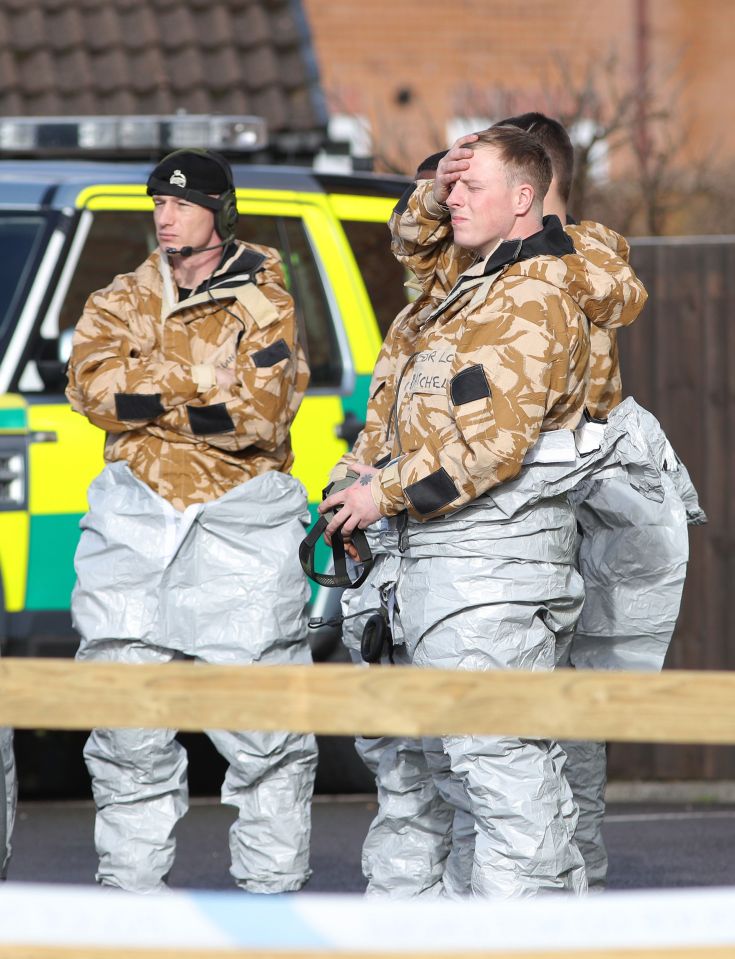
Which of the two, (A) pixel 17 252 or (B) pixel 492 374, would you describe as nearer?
(B) pixel 492 374

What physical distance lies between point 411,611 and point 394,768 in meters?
0.52

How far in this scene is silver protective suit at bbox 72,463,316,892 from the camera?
411 centimetres

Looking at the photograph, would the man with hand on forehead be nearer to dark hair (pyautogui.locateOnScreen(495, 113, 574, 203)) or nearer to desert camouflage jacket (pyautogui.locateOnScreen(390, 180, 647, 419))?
desert camouflage jacket (pyautogui.locateOnScreen(390, 180, 647, 419))

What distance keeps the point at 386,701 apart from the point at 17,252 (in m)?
3.40

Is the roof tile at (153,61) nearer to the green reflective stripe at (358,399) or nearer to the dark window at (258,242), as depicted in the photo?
the dark window at (258,242)

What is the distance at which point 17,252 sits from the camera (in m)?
5.40

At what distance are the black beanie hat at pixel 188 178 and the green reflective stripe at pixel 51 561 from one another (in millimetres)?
1331

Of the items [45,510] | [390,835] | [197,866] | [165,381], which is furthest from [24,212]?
[390,835]

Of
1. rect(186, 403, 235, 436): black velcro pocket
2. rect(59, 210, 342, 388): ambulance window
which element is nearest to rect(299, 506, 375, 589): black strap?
rect(186, 403, 235, 436): black velcro pocket

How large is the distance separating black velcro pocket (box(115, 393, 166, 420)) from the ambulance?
104cm

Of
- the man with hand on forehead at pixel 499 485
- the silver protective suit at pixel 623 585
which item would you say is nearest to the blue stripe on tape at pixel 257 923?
the man with hand on forehead at pixel 499 485

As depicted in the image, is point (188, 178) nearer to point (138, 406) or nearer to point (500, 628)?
point (138, 406)

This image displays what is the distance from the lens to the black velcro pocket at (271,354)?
4199 mm

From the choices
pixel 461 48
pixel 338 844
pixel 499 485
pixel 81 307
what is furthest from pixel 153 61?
pixel 461 48
